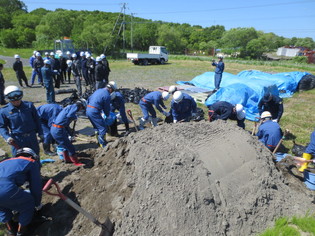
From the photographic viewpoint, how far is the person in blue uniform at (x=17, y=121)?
3764 millimetres

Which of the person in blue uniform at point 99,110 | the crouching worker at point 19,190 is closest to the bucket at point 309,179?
the person in blue uniform at point 99,110

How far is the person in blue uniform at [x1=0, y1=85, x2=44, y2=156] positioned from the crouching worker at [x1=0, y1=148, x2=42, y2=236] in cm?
98

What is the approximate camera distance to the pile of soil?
9.91 feet

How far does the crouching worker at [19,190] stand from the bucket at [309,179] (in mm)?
4842

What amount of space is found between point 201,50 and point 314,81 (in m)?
36.0

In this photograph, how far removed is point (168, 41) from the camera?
44906mm

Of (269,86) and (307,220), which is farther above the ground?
(269,86)

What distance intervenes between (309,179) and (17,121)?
18.6 feet

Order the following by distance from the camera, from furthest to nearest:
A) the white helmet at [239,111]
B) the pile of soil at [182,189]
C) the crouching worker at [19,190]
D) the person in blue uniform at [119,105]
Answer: the person in blue uniform at [119,105] < the white helmet at [239,111] < the pile of soil at [182,189] < the crouching worker at [19,190]

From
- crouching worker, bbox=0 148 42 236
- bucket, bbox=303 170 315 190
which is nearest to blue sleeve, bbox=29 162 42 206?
crouching worker, bbox=0 148 42 236

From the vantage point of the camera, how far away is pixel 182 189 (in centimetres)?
313

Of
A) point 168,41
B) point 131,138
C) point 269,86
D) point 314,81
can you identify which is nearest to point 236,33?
point 168,41

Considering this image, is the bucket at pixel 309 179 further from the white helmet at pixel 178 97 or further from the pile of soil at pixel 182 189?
the white helmet at pixel 178 97

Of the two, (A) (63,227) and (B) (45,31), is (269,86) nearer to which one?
(A) (63,227)
